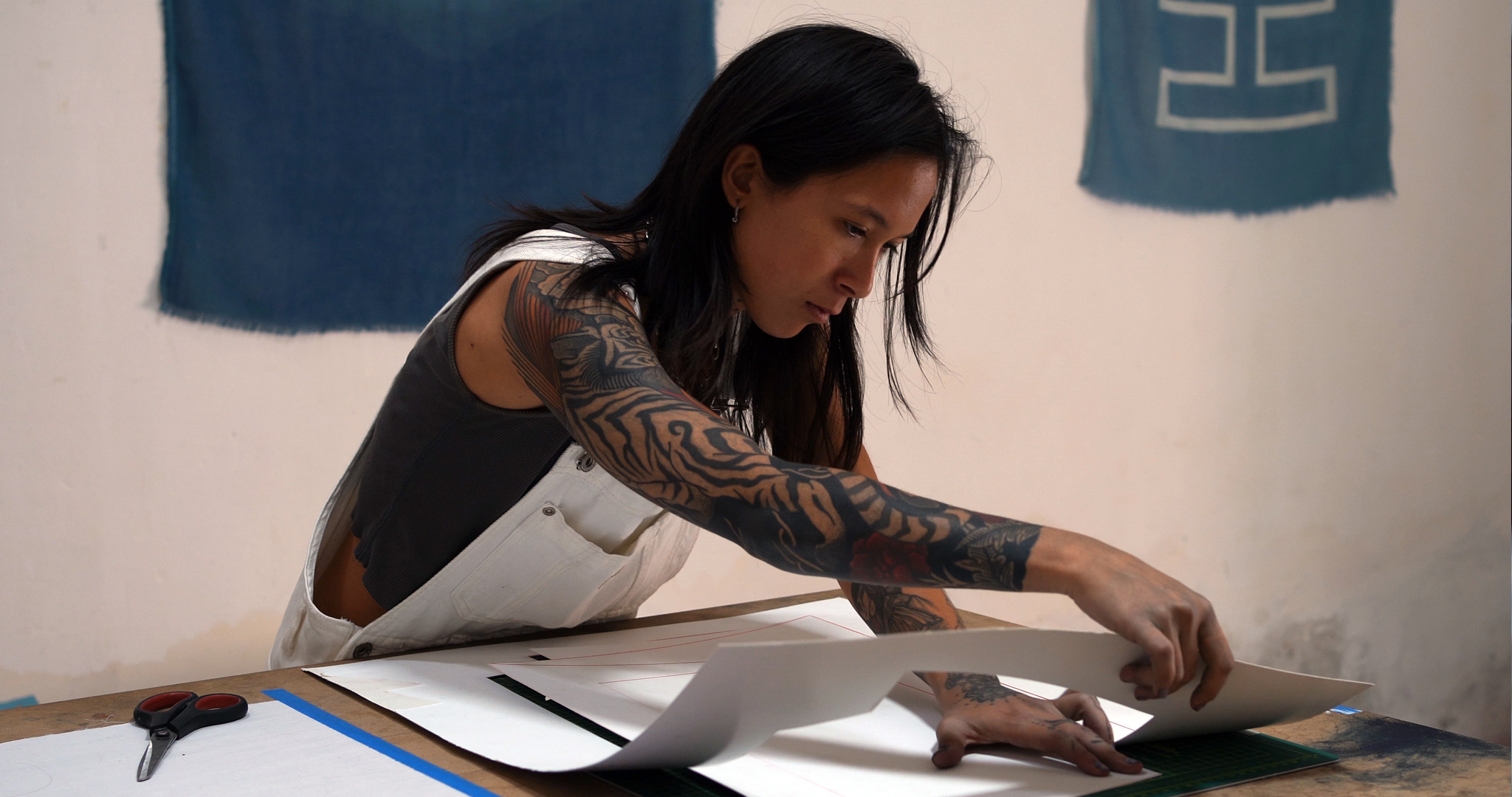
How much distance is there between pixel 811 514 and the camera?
2.26ft

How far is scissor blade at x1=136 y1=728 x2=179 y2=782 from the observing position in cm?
62

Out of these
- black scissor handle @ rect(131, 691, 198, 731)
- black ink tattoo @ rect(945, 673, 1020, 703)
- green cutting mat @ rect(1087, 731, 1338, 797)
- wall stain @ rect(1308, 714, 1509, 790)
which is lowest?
wall stain @ rect(1308, 714, 1509, 790)

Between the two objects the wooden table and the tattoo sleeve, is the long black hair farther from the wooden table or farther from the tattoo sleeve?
the wooden table

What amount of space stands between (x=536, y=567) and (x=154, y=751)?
13.0 inches

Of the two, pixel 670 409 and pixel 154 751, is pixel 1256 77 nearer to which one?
pixel 670 409

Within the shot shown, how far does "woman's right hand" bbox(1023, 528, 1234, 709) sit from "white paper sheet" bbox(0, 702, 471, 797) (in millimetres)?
358

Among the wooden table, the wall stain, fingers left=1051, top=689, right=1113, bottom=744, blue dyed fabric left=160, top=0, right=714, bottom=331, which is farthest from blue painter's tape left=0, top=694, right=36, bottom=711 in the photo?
the wall stain

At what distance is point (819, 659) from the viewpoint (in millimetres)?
584

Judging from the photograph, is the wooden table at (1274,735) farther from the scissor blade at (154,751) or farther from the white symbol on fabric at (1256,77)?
the white symbol on fabric at (1256,77)

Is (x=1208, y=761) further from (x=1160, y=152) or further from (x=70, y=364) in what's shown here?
(x=1160, y=152)

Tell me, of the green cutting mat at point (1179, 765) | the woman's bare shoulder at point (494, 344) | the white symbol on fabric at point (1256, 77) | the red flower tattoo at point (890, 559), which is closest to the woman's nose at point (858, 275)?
the woman's bare shoulder at point (494, 344)

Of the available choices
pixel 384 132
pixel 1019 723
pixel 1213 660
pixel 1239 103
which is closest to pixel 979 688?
pixel 1019 723

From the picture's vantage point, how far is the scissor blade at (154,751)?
62cm

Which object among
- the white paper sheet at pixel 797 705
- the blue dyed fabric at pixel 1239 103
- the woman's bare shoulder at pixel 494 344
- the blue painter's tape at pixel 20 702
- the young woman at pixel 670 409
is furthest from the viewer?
the blue dyed fabric at pixel 1239 103
